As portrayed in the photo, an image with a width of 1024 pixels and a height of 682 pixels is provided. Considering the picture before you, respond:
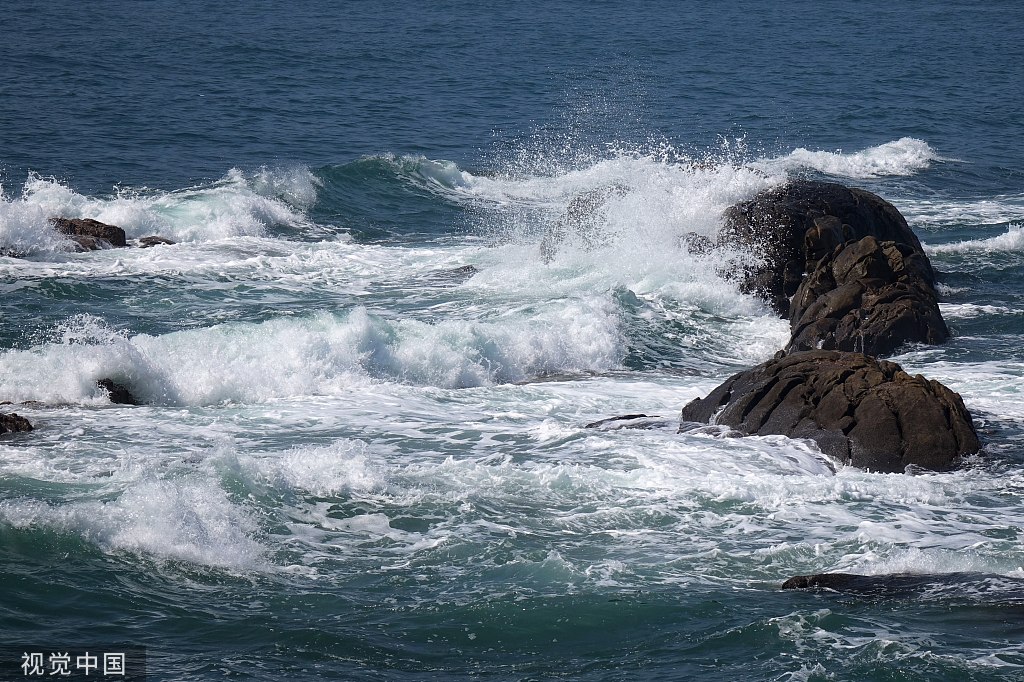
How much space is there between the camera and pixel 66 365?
12.9 meters

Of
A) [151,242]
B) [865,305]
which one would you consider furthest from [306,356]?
[151,242]

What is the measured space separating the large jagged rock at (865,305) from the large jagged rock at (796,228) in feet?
2.39

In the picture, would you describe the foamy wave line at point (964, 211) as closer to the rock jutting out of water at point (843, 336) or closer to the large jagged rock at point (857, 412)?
the rock jutting out of water at point (843, 336)

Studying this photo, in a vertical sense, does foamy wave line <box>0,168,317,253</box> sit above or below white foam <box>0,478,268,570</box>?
above

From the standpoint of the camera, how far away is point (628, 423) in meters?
11.9

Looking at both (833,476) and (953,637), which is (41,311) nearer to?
(833,476)

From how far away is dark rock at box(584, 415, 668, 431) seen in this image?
11844 millimetres

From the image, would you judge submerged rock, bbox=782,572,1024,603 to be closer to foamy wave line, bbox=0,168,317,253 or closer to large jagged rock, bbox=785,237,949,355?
large jagged rock, bbox=785,237,949,355

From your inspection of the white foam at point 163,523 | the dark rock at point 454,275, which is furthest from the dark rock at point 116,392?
the dark rock at point 454,275

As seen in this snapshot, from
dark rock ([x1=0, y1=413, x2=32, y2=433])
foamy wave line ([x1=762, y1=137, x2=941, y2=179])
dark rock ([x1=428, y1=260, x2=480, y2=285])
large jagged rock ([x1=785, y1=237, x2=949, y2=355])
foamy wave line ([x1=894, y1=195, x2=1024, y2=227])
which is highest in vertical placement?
foamy wave line ([x1=762, y1=137, x2=941, y2=179])

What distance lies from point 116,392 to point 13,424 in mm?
1593

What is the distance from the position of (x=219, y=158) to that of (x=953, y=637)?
2130 cm

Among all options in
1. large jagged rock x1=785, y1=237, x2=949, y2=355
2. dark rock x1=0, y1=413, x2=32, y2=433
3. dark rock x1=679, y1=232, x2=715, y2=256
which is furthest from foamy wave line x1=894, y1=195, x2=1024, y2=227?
dark rock x1=0, y1=413, x2=32, y2=433

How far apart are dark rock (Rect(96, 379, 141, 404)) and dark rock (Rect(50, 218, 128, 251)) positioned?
7.10 meters
